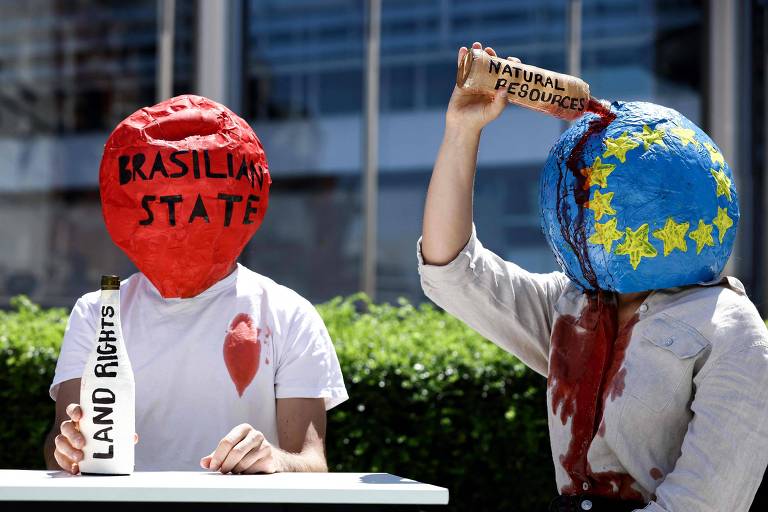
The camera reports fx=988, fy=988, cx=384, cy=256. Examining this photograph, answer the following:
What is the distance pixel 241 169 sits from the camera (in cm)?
221

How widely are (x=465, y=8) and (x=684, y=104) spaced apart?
1.87 m

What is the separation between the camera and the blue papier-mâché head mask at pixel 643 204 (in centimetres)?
180

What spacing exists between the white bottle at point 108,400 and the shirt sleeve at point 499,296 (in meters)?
0.65

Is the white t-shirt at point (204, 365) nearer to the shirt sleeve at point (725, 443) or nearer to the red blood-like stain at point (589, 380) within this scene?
the red blood-like stain at point (589, 380)

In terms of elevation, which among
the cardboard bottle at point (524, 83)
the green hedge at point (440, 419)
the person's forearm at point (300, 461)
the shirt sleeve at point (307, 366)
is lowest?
the green hedge at point (440, 419)

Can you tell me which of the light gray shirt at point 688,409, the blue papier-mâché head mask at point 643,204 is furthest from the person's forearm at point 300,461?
the blue papier-mâché head mask at point 643,204

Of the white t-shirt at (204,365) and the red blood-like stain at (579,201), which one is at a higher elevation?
the red blood-like stain at (579,201)

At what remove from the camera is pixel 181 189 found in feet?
7.03

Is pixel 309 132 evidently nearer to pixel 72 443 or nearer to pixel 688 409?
pixel 72 443

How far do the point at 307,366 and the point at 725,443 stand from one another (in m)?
1.03

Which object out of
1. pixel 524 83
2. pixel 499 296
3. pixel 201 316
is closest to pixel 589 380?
pixel 499 296

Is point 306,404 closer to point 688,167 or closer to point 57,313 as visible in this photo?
point 688,167

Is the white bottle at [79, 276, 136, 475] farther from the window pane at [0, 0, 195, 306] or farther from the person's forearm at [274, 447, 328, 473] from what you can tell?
the window pane at [0, 0, 195, 306]

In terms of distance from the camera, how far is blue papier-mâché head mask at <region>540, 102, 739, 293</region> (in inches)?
70.8
